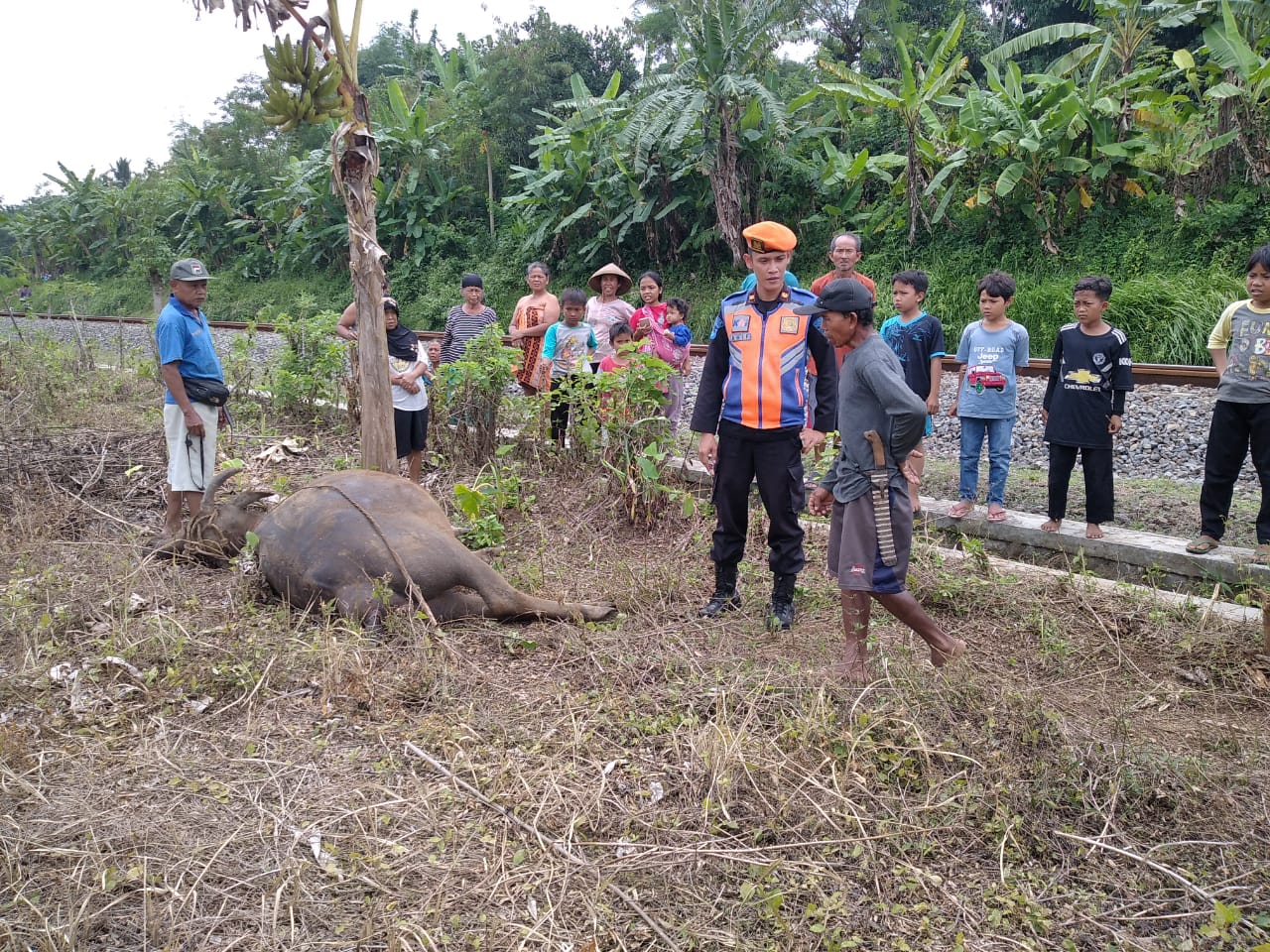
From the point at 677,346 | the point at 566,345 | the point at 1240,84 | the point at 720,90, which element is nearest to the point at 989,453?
the point at 677,346

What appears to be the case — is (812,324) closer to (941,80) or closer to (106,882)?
(106,882)

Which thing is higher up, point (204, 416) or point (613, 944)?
point (204, 416)

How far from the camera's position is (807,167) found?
52.4 feet

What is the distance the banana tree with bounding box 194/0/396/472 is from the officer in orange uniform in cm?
206

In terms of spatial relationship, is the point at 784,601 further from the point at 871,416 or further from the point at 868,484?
the point at 871,416

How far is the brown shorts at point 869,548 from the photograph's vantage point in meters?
3.60

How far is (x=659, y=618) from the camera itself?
452 cm

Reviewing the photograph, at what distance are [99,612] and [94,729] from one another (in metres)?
1.07

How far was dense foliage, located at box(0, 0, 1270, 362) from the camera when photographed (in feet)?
40.7

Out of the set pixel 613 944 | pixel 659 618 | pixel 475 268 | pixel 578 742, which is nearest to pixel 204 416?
pixel 659 618

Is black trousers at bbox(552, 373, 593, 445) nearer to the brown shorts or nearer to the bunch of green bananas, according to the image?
the bunch of green bananas

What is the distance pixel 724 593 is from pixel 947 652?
49.6 inches

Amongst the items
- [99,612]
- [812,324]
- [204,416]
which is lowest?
[99,612]

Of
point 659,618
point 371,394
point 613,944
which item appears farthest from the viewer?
point 371,394
